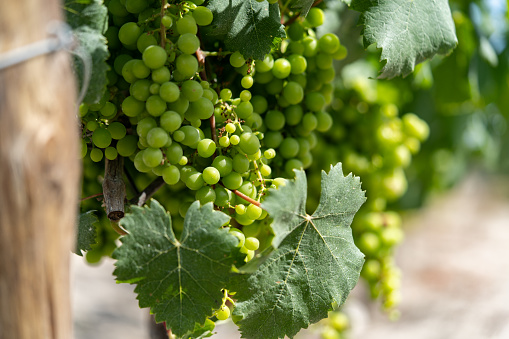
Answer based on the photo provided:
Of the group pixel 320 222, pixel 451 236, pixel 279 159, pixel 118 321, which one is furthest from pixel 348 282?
pixel 451 236

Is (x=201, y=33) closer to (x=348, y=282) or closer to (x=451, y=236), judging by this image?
(x=348, y=282)

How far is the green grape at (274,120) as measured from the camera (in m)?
0.66

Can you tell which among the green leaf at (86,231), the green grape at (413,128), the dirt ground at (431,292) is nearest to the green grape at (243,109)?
the green leaf at (86,231)

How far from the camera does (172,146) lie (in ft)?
1.77

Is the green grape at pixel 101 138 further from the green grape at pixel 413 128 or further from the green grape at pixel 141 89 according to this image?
the green grape at pixel 413 128

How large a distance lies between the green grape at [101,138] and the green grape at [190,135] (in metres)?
0.09

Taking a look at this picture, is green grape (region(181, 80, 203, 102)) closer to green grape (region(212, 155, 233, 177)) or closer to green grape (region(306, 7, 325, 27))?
green grape (region(212, 155, 233, 177))

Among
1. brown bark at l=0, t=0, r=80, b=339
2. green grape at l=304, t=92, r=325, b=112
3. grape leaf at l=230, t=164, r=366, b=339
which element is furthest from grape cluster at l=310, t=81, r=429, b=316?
brown bark at l=0, t=0, r=80, b=339

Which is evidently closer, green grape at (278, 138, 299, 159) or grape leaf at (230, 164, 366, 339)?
grape leaf at (230, 164, 366, 339)

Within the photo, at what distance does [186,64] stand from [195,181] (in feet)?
0.43

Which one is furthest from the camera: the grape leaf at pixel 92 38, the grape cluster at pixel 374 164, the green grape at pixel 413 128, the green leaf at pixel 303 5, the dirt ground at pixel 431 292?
the dirt ground at pixel 431 292

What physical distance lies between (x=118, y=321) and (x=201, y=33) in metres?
1.82

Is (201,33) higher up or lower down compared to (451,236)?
higher up

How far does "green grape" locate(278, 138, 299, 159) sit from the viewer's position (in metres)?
0.67
